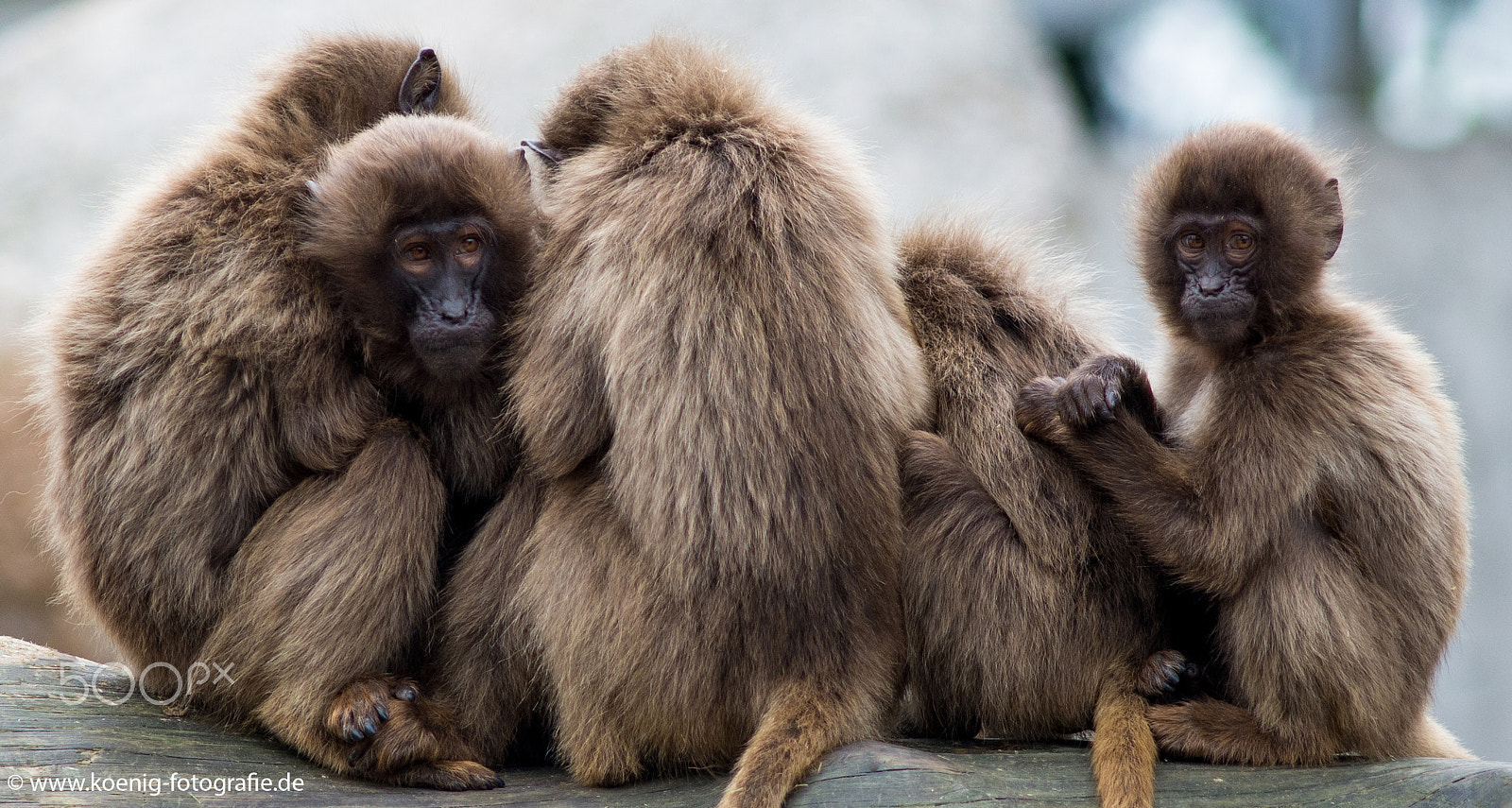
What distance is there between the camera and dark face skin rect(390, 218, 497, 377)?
4059 mm

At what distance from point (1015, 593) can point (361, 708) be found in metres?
2.16

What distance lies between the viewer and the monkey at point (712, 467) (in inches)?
146

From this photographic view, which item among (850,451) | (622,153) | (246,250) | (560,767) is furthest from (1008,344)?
(246,250)

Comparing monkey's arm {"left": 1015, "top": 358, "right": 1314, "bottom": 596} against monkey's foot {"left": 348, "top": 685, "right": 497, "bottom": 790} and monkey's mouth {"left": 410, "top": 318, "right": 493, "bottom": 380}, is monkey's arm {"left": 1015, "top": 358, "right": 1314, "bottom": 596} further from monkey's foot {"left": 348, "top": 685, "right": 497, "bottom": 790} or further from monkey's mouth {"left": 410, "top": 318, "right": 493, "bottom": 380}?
monkey's foot {"left": 348, "top": 685, "right": 497, "bottom": 790}

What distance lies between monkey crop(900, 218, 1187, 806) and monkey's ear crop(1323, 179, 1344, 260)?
1.28 meters

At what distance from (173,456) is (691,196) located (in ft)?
6.38

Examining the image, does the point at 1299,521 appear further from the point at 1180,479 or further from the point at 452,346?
the point at 452,346

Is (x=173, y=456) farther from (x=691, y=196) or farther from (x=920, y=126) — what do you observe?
(x=920, y=126)

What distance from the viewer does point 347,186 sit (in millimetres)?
4098

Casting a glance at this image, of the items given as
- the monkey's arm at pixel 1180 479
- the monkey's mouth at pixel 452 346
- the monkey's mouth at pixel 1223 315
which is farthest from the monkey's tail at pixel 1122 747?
the monkey's mouth at pixel 452 346

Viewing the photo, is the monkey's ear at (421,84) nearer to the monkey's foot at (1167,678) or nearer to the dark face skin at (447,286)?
the dark face skin at (447,286)

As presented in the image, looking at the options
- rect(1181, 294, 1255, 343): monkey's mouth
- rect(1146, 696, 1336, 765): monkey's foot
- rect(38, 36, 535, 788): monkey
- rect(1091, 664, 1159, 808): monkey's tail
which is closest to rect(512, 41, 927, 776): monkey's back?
rect(38, 36, 535, 788): monkey

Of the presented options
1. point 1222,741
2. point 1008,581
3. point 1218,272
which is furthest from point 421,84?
point 1222,741

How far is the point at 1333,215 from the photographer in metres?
4.44
